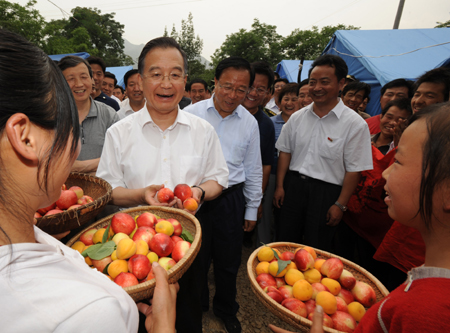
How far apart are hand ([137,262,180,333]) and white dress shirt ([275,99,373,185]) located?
8.06ft

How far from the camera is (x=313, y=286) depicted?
165 cm

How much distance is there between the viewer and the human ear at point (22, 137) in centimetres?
60

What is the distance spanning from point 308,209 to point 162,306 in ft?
8.34

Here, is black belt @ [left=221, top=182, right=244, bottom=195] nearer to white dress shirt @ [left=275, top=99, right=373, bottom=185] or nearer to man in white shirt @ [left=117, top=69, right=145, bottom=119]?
white dress shirt @ [left=275, top=99, right=373, bottom=185]

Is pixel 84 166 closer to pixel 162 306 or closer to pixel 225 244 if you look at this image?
pixel 225 244

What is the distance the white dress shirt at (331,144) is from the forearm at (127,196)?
6.98 feet

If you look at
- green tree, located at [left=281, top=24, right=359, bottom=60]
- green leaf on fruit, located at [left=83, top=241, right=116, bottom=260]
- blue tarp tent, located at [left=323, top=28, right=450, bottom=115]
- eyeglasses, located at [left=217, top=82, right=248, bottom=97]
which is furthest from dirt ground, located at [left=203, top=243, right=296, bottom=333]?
green tree, located at [left=281, top=24, right=359, bottom=60]

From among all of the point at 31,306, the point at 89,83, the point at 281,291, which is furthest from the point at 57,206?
the point at 89,83

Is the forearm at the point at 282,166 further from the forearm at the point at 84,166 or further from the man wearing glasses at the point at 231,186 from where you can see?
the forearm at the point at 84,166

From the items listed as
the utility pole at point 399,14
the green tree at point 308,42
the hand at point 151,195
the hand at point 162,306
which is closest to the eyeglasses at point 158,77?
the hand at point 151,195

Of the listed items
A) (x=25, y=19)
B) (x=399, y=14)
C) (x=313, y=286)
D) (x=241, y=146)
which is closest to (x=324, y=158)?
(x=241, y=146)

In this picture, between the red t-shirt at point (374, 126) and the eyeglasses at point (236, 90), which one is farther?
the red t-shirt at point (374, 126)

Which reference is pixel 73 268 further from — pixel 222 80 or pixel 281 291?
pixel 222 80

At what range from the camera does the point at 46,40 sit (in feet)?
72.5
